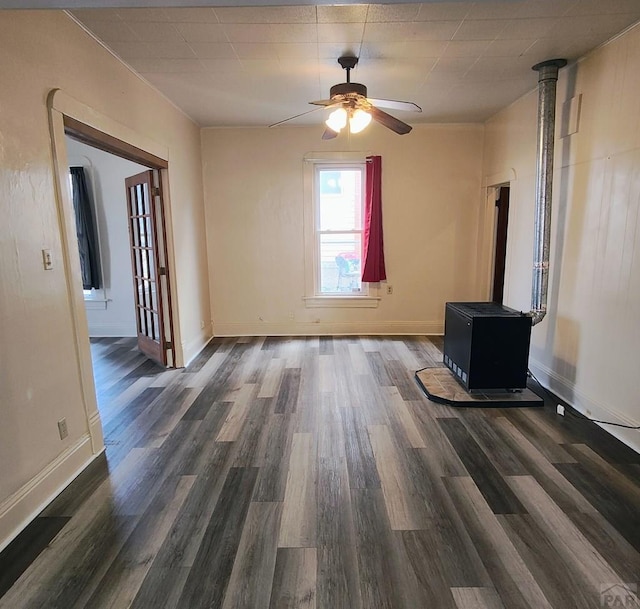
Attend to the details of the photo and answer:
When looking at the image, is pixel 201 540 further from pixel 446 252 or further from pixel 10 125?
pixel 446 252

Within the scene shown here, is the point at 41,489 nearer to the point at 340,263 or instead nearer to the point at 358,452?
the point at 358,452

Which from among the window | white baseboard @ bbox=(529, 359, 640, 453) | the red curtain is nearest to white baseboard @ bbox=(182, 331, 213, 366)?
the window

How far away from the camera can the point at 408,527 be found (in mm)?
1961

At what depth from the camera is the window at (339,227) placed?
5301 mm

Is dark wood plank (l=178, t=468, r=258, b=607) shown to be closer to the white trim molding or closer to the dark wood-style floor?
the dark wood-style floor

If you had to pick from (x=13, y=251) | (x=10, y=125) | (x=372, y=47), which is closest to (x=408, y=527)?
(x=13, y=251)

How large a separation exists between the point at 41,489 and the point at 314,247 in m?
3.96

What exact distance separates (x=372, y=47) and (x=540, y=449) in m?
3.03

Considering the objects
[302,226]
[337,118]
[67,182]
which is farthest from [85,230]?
[337,118]

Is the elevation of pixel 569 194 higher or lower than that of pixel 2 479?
higher

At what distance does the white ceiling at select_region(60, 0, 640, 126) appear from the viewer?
7.87ft

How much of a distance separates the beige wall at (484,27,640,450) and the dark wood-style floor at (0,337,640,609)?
435mm

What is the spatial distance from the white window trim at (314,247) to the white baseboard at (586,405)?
7.38 feet

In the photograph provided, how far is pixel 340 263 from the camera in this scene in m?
5.50
